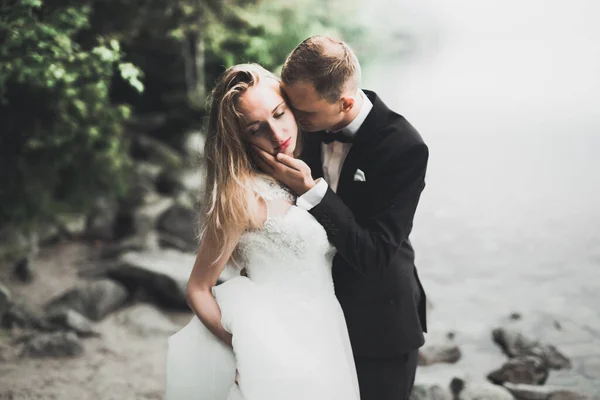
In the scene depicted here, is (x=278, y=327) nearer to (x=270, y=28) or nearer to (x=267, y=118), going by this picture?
(x=267, y=118)

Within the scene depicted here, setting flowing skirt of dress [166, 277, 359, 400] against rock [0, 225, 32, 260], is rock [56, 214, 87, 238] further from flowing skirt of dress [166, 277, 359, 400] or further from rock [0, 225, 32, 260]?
flowing skirt of dress [166, 277, 359, 400]

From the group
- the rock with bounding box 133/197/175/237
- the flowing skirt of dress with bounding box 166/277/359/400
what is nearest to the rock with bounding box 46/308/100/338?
the rock with bounding box 133/197/175/237

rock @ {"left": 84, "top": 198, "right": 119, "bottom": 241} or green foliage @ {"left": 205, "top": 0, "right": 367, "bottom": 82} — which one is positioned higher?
green foliage @ {"left": 205, "top": 0, "right": 367, "bottom": 82}

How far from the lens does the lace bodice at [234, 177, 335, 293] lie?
2.01 m

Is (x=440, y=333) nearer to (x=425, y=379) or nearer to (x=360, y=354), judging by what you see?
(x=425, y=379)

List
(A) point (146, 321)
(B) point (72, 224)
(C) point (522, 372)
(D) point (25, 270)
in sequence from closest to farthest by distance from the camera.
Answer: (C) point (522, 372) → (A) point (146, 321) → (D) point (25, 270) → (B) point (72, 224)

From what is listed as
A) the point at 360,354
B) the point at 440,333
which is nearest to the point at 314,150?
the point at 360,354

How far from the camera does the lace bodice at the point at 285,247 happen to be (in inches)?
79.1

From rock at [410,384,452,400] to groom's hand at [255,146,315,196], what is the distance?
2.08 meters

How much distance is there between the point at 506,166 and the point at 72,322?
24.9 feet

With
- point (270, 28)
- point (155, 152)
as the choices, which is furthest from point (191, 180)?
point (270, 28)

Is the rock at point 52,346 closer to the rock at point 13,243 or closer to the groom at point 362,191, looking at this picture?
the rock at point 13,243

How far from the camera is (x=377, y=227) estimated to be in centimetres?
195

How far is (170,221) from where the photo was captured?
6.56m
